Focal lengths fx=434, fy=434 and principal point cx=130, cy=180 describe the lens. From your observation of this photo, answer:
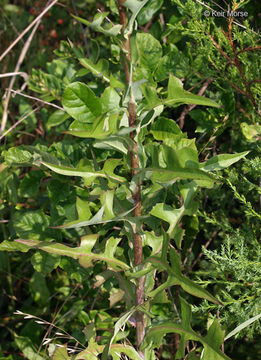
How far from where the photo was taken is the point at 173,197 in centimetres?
128

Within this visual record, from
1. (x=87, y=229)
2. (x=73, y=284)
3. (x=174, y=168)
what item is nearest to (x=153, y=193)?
(x=174, y=168)

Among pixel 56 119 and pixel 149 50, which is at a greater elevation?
pixel 149 50

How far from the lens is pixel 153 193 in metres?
1.03

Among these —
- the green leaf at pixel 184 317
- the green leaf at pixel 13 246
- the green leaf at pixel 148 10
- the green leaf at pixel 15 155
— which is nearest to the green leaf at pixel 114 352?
the green leaf at pixel 184 317

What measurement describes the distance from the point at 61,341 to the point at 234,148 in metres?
0.94

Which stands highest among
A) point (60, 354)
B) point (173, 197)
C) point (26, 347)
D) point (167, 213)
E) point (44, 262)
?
point (167, 213)

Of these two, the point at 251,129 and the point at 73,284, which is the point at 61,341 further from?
the point at 251,129

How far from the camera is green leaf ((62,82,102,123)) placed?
1.07m

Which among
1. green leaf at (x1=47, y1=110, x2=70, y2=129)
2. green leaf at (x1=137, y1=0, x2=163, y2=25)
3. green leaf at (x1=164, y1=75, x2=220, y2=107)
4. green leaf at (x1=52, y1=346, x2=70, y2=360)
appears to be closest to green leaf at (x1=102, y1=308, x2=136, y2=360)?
green leaf at (x1=52, y1=346, x2=70, y2=360)

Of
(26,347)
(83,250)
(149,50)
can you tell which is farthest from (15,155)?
(26,347)

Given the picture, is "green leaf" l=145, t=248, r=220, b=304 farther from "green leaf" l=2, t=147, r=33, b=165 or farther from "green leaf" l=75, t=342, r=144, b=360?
"green leaf" l=2, t=147, r=33, b=165

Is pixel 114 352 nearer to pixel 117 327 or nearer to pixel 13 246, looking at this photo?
pixel 117 327

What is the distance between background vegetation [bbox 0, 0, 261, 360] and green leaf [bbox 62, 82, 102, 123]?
0.18ft

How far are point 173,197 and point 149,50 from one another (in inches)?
17.2
